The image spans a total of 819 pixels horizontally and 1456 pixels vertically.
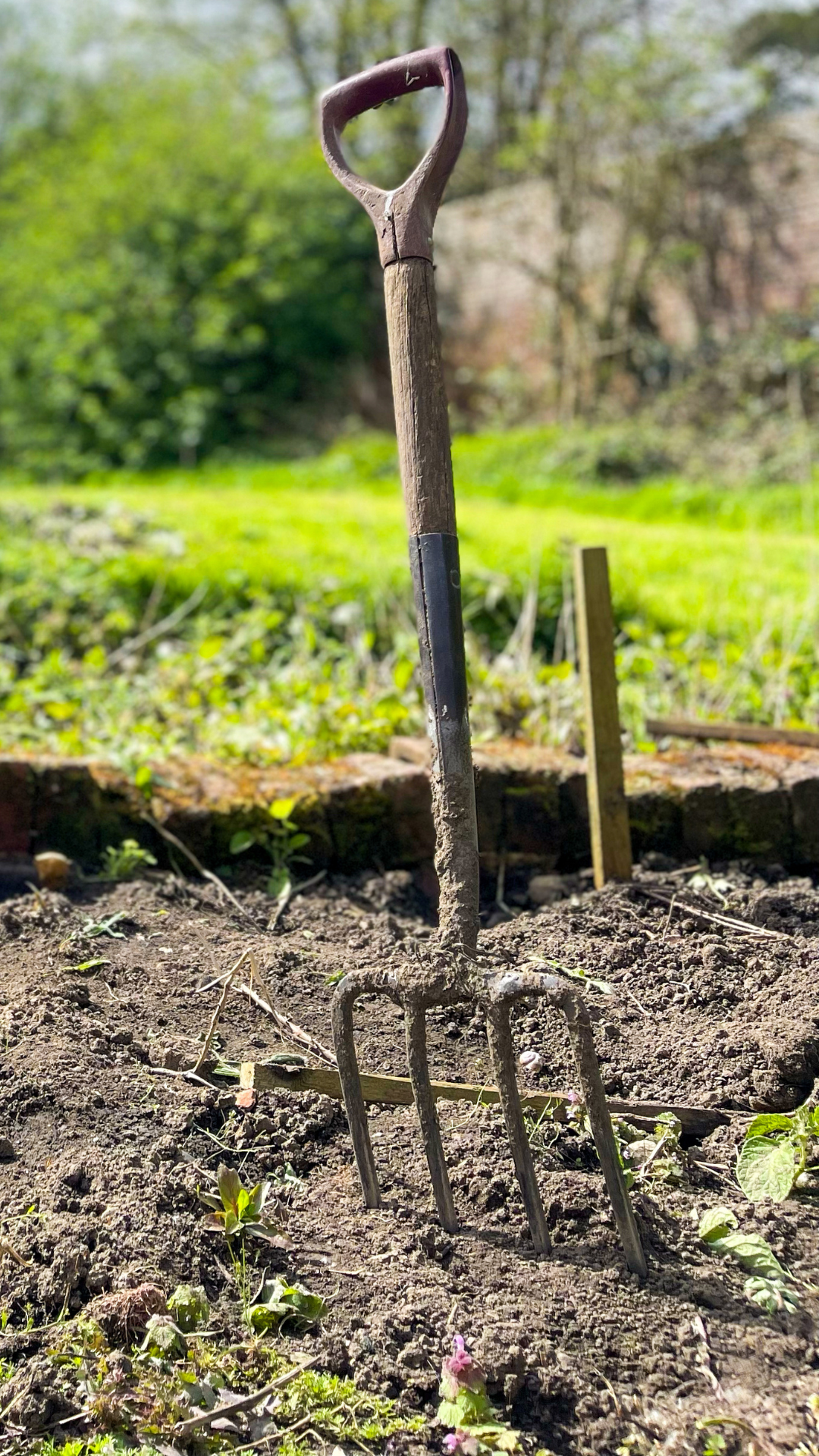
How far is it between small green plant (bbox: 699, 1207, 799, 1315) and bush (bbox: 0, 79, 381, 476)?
35.8ft

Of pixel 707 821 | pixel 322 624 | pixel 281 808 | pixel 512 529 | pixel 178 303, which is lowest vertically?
pixel 707 821

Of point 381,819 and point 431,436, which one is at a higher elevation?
point 431,436

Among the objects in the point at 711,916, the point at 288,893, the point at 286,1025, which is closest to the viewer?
the point at 286,1025

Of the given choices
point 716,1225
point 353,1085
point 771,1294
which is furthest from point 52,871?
point 771,1294

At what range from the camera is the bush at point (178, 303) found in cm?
1201

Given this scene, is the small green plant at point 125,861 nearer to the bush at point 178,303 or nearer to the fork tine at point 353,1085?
the fork tine at point 353,1085

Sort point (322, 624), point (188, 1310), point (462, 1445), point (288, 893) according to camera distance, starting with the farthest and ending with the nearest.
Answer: point (322, 624)
point (288, 893)
point (188, 1310)
point (462, 1445)

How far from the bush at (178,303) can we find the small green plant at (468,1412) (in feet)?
36.2

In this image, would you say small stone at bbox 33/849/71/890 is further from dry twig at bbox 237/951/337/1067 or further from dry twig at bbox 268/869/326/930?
dry twig at bbox 237/951/337/1067

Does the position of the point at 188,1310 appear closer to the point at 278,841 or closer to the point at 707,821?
the point at 278,841

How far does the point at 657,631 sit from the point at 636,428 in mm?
5945

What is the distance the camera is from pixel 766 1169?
1.75 metres

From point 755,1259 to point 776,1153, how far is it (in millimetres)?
177

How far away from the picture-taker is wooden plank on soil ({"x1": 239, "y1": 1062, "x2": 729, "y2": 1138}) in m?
1.92
